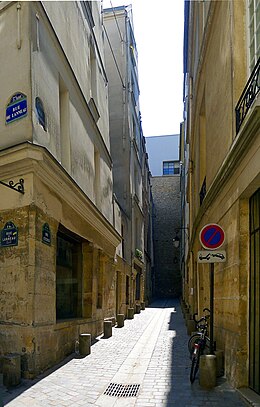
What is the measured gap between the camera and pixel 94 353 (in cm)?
1002

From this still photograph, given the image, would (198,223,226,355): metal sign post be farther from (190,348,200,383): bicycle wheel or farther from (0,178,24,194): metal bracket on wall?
(0,178,24,194): metal bracket on wall

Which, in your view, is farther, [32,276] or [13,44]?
[13,44]

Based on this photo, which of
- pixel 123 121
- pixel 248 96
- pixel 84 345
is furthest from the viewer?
pixel 123 121

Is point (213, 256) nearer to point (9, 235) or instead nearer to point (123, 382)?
point (123, 382)

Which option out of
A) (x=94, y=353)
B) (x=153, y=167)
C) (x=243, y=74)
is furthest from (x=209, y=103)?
(x=153, y=167)

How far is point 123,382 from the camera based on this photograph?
716 centimetres

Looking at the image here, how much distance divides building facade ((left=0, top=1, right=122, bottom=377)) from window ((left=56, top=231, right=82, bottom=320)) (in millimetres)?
26

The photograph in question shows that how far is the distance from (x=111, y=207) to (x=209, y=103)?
7.68 meters

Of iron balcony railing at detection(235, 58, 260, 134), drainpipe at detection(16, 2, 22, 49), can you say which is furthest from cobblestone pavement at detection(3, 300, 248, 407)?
drainpipe at detection(16, 2, 22, 49)

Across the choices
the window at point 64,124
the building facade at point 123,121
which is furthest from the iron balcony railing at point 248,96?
the building facade at point 123,121

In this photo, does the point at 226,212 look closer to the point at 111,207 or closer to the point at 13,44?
the point at 13,44

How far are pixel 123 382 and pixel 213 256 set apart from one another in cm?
261

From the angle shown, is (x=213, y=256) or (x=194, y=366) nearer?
(x=194, y=366)

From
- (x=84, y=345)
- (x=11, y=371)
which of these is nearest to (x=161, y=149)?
(x=84, y=345)
